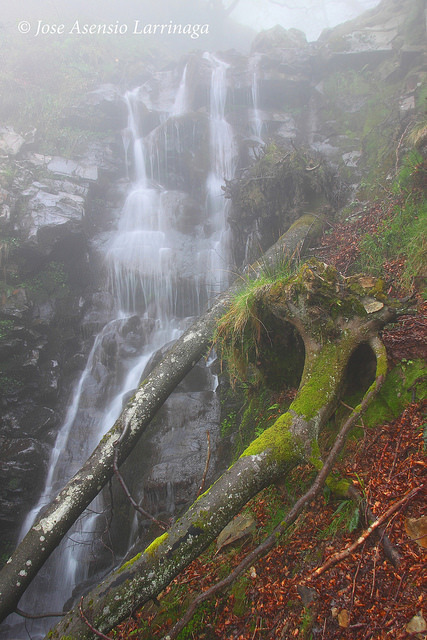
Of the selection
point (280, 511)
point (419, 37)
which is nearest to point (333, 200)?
point (280, 511)

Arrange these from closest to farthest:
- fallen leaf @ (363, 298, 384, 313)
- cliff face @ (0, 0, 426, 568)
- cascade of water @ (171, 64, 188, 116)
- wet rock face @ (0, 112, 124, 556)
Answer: fallen leaf @ (363, 298, 384, 313)
cliff face @ (0, 0, 426, 568)
wet rock face @ (0, 112, 124, 556)
cascade of water @ (171, 64, 188, 116)

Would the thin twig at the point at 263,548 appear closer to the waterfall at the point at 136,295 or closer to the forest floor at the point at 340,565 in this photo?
the forest floor at the point at 340,565

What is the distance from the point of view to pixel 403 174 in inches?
233

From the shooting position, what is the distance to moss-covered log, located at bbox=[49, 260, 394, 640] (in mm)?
2680

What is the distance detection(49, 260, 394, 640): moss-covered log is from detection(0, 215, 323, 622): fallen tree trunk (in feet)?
3.89

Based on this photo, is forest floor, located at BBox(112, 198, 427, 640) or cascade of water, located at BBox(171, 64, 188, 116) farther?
cascade of water, located at BBox(171, 64, 188, 116)

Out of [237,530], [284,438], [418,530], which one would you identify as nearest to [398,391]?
[284,438]

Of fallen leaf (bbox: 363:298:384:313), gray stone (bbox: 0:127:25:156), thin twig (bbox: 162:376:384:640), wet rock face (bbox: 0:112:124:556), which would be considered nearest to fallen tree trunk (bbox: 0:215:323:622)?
fallen leaf (bbox: 363:298:384:313)

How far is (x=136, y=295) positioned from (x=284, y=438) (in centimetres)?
914

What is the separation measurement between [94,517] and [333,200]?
8516 millimetres

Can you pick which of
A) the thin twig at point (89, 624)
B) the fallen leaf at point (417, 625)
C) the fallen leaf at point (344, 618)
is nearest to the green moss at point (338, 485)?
the fallen leaf at point (344, 618)

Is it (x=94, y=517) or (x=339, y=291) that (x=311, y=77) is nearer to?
(x=339, y=291)

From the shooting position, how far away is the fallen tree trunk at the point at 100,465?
3.73 metres

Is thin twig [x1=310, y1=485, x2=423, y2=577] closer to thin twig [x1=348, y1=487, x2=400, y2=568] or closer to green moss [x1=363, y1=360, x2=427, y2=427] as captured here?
thin twig [x1=348, y1=487, x2=400, y2=568]
